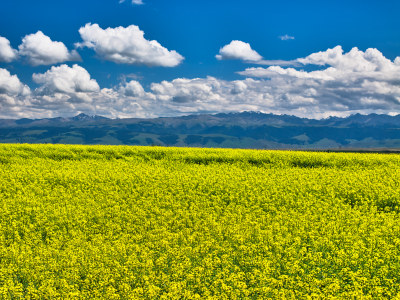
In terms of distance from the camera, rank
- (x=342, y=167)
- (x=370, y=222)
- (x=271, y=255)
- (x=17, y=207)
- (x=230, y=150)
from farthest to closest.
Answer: (x=230, y=150) → (x=342, y=167) → (x=17, y=207) → (x=370, y=222) → (x=271, y=255)

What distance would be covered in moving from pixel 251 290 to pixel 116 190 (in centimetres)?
1540

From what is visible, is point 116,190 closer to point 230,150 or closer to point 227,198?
point 227,198

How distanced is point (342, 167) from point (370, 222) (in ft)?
50.8

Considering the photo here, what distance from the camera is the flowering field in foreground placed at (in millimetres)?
10828

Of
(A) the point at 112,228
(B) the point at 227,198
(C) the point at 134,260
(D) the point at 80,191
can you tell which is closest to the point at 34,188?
(D) the point at 80,191

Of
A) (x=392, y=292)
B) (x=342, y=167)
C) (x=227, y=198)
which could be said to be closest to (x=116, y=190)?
(x=227, y=198)

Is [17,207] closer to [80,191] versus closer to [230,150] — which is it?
[80,191]

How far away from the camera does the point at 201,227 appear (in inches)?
650

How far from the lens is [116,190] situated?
928 inches


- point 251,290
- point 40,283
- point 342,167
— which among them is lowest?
point 40,283

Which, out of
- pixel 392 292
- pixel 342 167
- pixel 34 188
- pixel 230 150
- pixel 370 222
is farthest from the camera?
pixel 230 150

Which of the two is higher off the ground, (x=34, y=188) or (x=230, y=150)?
(x=230, y=150)

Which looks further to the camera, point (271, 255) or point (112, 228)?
point (112, 228)

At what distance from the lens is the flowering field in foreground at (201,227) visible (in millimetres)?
10828
